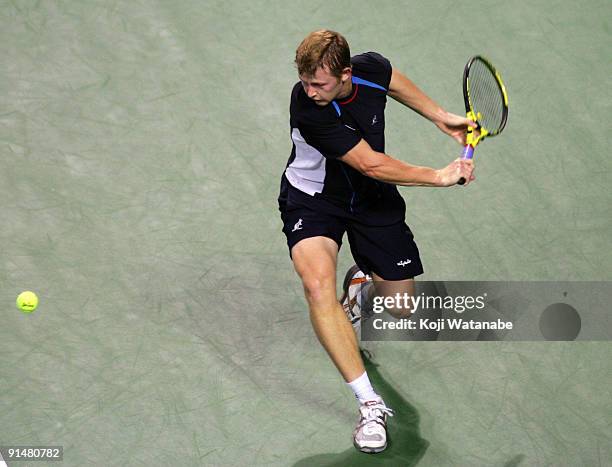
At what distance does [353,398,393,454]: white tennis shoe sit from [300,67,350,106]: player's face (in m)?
1.61

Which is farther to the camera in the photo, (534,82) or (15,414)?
(534,82)

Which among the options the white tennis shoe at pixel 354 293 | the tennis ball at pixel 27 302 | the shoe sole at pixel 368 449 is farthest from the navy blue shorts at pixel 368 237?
the tennis ball at pixel 27 302

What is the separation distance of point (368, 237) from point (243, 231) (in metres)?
1.32

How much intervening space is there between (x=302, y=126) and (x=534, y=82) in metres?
3.23

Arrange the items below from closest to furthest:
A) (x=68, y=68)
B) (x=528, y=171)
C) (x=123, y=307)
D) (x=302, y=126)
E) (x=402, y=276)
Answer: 1. (x=302, y=126)
2. (x=402, y=276)
3. (x=123, y=307)
4. (x=528, y=171)
5. (x=68, y=68)

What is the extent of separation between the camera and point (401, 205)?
6172 millimetres

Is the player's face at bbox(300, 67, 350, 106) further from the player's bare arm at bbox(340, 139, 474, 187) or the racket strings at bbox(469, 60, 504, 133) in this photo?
the racket strings at bbox(469, 60, 504, 133)

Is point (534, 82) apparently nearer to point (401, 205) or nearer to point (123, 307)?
point (401, 205)

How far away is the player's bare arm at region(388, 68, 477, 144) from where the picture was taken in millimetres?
5974

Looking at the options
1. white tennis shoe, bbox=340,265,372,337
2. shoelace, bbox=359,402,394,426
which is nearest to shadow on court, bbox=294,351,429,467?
shoelace, bbox=359,402,394,426

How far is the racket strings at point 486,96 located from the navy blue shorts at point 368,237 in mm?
770

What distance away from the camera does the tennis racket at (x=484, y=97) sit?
19.2 ft

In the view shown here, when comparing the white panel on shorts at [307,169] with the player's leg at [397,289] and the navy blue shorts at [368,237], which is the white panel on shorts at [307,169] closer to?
the navy blue shorts at [368,237]

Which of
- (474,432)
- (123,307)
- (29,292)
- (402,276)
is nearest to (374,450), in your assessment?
(474,432)
